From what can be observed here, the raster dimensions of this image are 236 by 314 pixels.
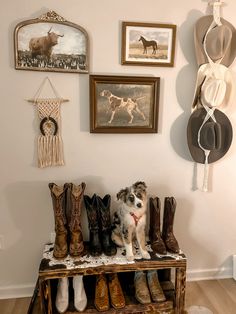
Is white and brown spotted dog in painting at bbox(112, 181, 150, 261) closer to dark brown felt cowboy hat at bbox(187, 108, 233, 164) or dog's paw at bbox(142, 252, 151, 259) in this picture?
dog's paw at bbox(142, 252, 151, 259)

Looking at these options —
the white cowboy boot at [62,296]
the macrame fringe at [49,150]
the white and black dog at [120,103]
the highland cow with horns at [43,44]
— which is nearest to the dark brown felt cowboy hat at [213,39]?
the white and black dog at [120,103]

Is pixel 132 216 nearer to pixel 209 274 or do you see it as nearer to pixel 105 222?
pixel 105 222

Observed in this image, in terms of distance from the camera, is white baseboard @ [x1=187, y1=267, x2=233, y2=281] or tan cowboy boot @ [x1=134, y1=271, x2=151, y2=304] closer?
tan cowboy boot @ [x1=134, y1=271, x2=151, y2=304]

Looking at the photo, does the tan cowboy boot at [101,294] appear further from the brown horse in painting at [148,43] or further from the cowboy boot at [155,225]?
the brown horse in painting at [148,43]

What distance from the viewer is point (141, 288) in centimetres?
168

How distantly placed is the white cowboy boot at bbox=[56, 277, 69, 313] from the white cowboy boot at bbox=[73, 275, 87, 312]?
5cm

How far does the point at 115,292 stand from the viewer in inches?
65.3

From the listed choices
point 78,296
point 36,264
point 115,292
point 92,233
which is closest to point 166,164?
point 92,233

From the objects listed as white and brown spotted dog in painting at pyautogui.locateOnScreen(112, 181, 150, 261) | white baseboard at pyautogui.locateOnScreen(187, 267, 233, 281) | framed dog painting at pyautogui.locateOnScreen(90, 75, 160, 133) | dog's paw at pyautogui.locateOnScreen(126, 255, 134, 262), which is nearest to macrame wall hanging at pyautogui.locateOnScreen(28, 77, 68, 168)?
framed dog painting at pyautogui.locateOnScreen(90, 75, 160, 133)

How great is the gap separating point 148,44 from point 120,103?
1.38 ft

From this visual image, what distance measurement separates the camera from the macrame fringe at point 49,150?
1.75m

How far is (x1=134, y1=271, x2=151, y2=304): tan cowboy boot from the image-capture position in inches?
64.8

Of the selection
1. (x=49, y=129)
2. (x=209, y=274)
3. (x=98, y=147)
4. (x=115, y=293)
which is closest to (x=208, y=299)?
(x=209, y=274)

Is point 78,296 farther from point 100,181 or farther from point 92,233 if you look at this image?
point 100,181
